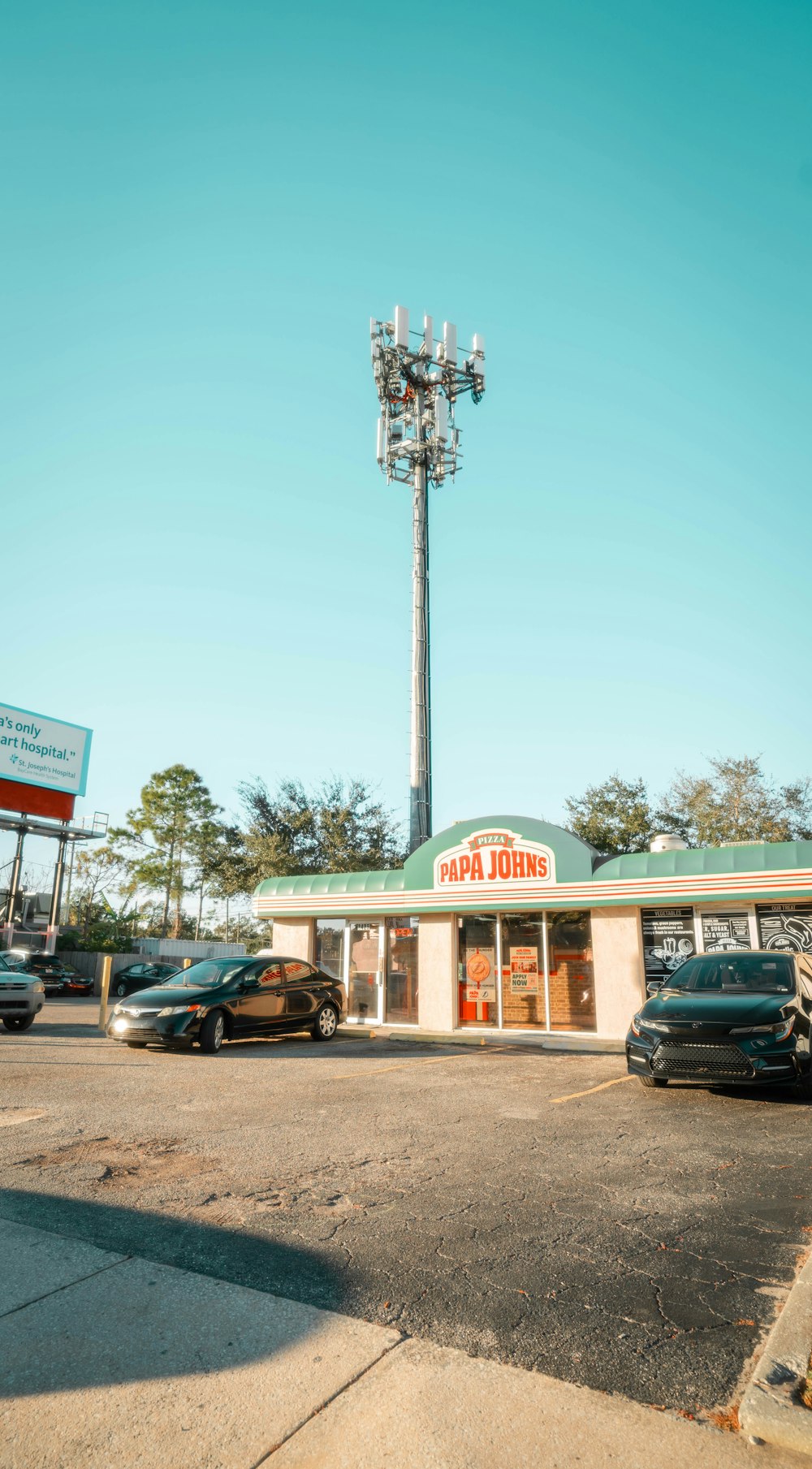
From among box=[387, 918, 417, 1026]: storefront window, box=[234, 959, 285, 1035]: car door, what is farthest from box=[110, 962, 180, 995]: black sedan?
box=[234, 959, 285, 1035]: car door

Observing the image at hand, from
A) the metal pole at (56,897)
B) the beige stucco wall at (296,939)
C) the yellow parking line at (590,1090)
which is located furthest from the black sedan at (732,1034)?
the metal pole at (56,897)

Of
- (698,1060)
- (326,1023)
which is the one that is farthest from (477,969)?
(698,1060)

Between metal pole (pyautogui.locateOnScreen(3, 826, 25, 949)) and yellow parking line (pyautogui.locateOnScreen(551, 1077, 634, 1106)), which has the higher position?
Result: metal pole (pyautogui.locateOnScreen(3, 826, 25, 949))

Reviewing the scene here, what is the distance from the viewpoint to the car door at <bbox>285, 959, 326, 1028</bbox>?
15.3 meters

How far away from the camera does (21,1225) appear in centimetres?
471

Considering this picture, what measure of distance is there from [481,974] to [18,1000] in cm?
919

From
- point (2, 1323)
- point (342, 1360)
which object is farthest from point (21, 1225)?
point (342, 1360)

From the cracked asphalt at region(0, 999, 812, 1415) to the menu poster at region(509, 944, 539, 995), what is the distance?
7.66m

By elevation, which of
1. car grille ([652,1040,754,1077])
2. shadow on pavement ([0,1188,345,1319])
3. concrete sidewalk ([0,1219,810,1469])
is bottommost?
concrete sidewalk ([0,1219,810,1469])

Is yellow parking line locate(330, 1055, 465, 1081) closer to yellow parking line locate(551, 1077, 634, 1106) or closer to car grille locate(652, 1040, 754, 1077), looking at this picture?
yellow parking line locate(551, 1077, 634, 1106)

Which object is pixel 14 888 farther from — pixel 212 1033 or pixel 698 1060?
pixel 698 1060

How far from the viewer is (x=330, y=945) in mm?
20891

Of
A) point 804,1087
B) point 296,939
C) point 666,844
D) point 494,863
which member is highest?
point 666,844

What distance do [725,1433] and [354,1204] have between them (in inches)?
110
